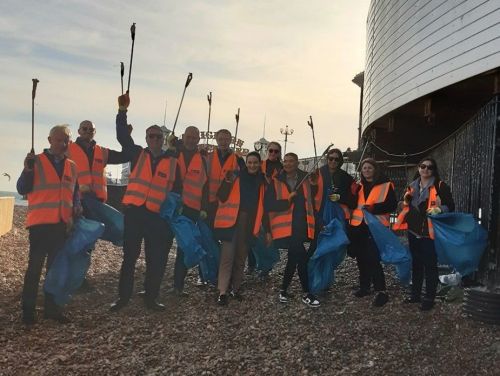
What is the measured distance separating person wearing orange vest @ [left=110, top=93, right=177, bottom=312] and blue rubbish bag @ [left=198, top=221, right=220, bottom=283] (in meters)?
0.60

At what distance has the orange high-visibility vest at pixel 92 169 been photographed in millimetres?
5566

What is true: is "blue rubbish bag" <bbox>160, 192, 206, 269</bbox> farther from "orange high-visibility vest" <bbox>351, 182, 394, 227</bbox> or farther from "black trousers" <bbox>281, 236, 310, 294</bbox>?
"orange high-visibility vest" <bbox>351, 182, 394, 227</bbox>

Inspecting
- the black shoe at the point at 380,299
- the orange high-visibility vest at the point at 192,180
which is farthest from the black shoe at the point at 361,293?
the orange high-visibility vest at the point at 192,180

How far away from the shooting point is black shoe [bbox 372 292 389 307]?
17.2ft

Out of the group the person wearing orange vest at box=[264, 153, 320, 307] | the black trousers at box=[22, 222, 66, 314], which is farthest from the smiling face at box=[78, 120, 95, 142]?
the person wearing orange vest at box=[264, 153, 320, 307]

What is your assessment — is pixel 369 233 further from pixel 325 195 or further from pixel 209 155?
pixel 209 155

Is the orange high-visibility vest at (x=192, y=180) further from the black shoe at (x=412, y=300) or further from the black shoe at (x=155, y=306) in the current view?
the black shoe at (x=412, y=300)

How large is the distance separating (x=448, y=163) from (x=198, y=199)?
6239 millimetres

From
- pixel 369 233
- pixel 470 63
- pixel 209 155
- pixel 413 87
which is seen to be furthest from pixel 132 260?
pixel 413 87

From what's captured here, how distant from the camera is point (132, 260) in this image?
5.15m

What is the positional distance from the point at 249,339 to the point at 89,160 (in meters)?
2.94

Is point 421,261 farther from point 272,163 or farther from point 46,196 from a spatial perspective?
point 46,196

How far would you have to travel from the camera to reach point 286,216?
5.48 meters

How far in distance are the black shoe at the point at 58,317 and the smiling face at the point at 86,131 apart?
2102mm
